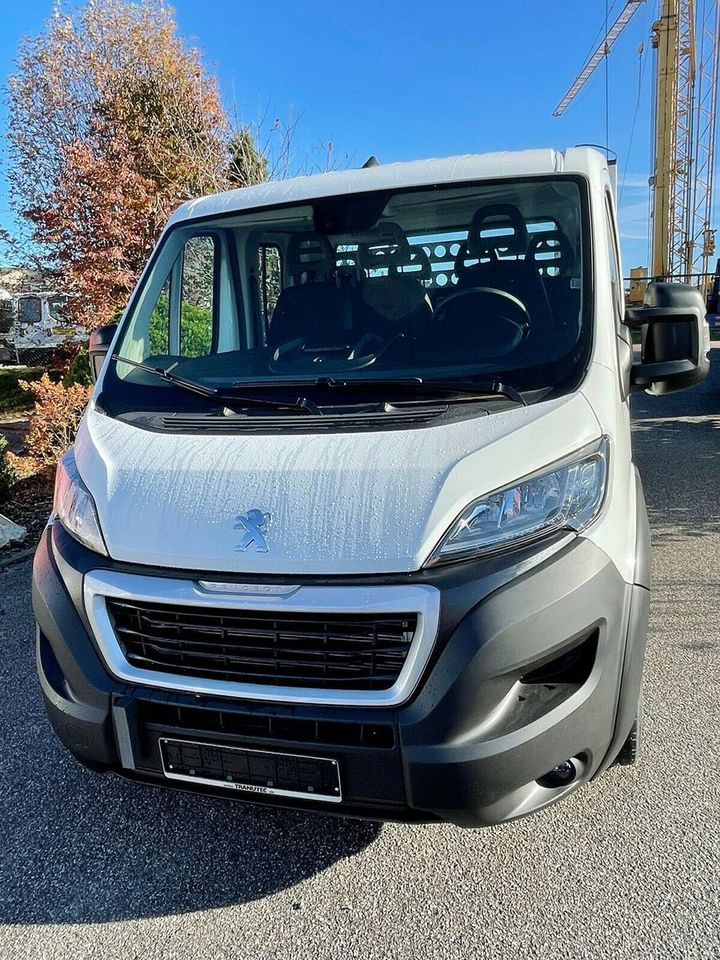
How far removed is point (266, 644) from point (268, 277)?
197 centimetres

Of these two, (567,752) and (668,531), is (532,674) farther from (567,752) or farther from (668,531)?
(668,531)

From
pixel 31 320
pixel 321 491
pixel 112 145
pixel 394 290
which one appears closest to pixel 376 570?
pixel 321 491

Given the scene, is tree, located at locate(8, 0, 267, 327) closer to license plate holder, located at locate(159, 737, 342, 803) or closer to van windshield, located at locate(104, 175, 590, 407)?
van windshield, located at locate(104, 175, 590, 407)

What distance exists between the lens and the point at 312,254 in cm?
317

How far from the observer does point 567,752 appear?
6.42ft

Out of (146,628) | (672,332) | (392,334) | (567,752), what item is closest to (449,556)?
(567,752)

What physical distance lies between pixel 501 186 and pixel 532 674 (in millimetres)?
1863

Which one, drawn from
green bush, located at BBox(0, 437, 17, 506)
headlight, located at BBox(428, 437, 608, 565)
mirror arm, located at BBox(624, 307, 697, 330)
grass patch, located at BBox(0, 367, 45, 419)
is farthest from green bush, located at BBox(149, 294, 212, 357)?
grass patch, located at BBox(0, 367, 45, 419)

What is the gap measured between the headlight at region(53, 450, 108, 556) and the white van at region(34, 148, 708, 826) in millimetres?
12

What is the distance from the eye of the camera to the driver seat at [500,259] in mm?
2725

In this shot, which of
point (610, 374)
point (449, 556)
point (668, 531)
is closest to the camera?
point (449, 556)

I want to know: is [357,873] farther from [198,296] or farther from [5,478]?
[5,478]

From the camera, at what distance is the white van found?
74.1 inches

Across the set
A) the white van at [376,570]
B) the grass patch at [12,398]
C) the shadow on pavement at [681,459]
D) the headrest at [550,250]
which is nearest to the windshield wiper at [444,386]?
the white van at [376,570]
